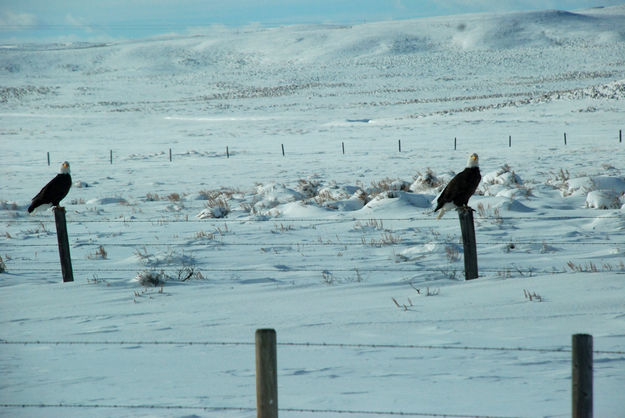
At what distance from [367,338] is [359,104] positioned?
60014 mm

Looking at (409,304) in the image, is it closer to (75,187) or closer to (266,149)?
(75,187)

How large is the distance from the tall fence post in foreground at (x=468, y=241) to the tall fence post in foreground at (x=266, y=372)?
4.40 m

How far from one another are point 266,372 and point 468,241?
15.1 ft

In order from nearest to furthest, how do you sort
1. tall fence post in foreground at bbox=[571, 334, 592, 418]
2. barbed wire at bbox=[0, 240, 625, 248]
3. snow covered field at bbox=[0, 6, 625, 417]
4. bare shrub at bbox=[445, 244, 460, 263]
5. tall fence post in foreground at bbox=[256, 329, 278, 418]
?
tall fence post in foreground at bbox=[571, 334, 592, 418] → tall fence post in foreground at bbox=[256, 329, 278, 418] → snow covered field at bbox=[0, 6, 625, 417] → bare shrub at bbox=[445, 244, 460, 263] → barbed wire at bbox=[0, 240, 625, 248]

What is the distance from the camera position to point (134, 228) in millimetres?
12516

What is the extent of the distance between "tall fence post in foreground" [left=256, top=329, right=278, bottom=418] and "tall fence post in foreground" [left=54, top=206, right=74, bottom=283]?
540cm

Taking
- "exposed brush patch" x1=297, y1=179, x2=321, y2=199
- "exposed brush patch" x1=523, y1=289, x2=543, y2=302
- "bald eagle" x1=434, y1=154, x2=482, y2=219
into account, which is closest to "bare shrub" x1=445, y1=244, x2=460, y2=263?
"bald eagle" x1=434, y1=154, x2=482, y2=219

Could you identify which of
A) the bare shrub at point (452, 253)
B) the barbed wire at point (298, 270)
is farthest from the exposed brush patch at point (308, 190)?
the barbed wire at point (298, 270)

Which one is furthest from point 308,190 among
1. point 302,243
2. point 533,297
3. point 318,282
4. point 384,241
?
point 533,297

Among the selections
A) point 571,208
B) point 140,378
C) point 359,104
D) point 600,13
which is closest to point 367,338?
point 140,378

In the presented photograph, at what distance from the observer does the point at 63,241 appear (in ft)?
26.3

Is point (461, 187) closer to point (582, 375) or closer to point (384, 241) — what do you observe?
point (384, 241)

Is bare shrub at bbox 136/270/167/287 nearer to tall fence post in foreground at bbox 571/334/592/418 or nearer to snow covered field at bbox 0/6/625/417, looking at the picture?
snow covered field at bbox 0/6/625/417

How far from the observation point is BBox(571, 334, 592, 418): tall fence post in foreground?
285 cm
